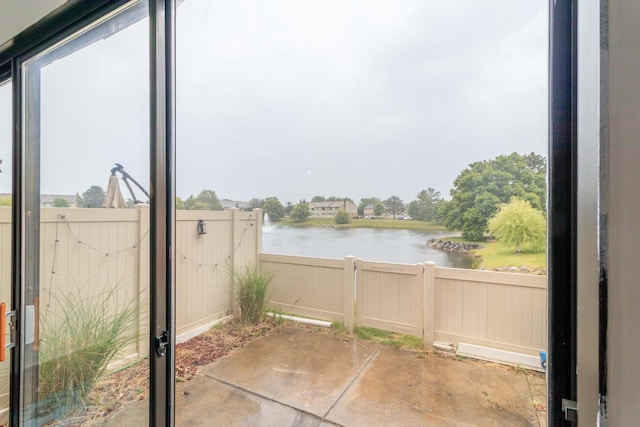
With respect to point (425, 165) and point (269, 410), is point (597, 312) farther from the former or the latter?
point (425, 165)

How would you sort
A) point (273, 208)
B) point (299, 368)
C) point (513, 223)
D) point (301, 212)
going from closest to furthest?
point (513, 223) → point (299, 368) → point (301, 212) → point (273, 208)

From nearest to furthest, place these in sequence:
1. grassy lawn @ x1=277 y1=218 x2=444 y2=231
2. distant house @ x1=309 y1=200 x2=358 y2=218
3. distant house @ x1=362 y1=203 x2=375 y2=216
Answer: grassy lawn @ x1=277 y1=218 x2=444 y2=231 → distant house @ x1=362 y1=203 x2=375 y2=216 → distant house @ x1=309 y1=200 x2=358 y2=218

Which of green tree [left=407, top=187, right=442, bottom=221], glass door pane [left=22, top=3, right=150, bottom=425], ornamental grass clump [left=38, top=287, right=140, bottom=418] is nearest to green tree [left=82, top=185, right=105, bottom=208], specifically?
glass door pane [left=22, top=3, right=150, bottom=425]

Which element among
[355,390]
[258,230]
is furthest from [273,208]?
[355,390]

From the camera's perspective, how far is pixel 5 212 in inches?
51.1

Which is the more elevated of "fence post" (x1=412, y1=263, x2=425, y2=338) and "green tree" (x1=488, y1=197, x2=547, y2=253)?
"green tree" (x1=488, y1=197, x2=547, y2=253)

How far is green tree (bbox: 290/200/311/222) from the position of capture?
10.8 feet

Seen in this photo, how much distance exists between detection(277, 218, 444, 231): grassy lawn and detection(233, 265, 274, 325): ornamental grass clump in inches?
28.1

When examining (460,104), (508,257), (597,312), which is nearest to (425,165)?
(460,104)

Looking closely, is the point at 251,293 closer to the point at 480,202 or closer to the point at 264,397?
the point at 264,397

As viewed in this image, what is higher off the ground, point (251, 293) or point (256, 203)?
point (256, 203)

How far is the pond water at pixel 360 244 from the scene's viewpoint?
9.01ft

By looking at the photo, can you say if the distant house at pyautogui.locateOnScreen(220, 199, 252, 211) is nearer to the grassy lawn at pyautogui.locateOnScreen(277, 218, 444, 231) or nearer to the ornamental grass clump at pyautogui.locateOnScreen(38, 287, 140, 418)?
the grassy lawn at pyautogui.locateOnScreen(277, 218, 444, 231)

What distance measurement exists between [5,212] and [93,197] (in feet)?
1.38
